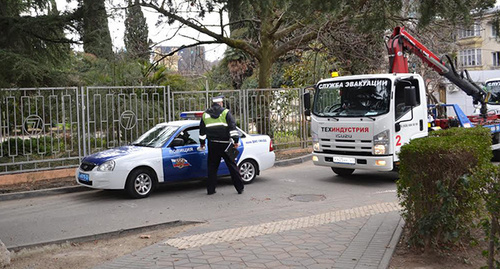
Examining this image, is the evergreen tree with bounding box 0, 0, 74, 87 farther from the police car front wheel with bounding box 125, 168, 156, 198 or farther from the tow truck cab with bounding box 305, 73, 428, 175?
the tow truck cab with bounding box 305, 73, 428, 175

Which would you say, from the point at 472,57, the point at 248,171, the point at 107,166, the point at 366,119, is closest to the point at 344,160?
the point at 366,119

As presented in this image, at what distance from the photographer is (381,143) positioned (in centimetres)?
1045

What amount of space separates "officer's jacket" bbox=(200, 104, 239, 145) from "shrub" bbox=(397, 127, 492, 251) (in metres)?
4.87

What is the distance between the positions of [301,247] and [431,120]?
9.03 metres

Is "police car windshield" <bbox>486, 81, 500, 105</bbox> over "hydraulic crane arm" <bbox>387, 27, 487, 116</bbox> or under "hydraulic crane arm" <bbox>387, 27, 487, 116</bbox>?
under

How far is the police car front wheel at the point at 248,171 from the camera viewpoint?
1129cm

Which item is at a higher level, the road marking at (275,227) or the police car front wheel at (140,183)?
the police car front wheel at (140,183)

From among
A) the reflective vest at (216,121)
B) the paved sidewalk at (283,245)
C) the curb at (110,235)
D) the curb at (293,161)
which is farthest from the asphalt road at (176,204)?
the curb at (293,161)

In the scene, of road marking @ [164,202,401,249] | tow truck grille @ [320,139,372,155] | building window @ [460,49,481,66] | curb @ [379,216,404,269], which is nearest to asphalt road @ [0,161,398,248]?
road marking @ [164,202,401,249]

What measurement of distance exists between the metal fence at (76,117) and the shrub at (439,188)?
24.3 feet

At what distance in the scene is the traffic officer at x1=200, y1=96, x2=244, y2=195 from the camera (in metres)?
10.0

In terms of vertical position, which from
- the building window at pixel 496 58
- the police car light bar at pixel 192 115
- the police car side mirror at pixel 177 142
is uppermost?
the building window at pixel 496 58

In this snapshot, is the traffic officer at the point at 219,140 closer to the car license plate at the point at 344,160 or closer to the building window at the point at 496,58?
the car license plate at the point at 344,160

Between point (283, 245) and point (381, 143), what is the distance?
203 inches
